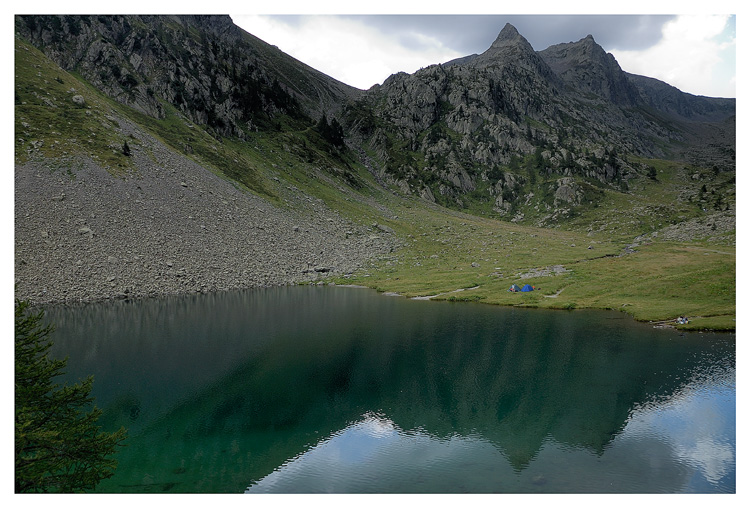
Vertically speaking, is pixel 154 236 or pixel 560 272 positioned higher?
pixel 560 272

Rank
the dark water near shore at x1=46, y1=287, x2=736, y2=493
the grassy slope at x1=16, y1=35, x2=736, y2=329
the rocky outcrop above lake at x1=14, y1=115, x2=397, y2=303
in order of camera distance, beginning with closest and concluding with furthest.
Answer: the dark water near shore at x1=46, y1=287, x2=736, y2=493
the rocky outcrop above lake at x1=14, y1=115, x2=397, y2=303
the grassy slope at x1=16, y1=35, x2=736, y2=329

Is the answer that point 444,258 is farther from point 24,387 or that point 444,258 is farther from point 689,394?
point 24,387

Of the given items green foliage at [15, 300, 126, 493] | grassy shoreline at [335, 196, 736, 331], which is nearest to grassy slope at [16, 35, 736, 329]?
grassy shoreline at [335, 196, 736, 331]

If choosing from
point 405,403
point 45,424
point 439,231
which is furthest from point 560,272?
point 45,424

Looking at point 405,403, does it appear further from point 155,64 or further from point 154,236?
point 155,64

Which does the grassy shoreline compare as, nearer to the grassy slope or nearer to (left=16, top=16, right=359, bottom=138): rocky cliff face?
the grassy slope

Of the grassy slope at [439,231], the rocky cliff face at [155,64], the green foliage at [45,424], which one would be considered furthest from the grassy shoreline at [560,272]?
the rocky cliff face at [155,64]
